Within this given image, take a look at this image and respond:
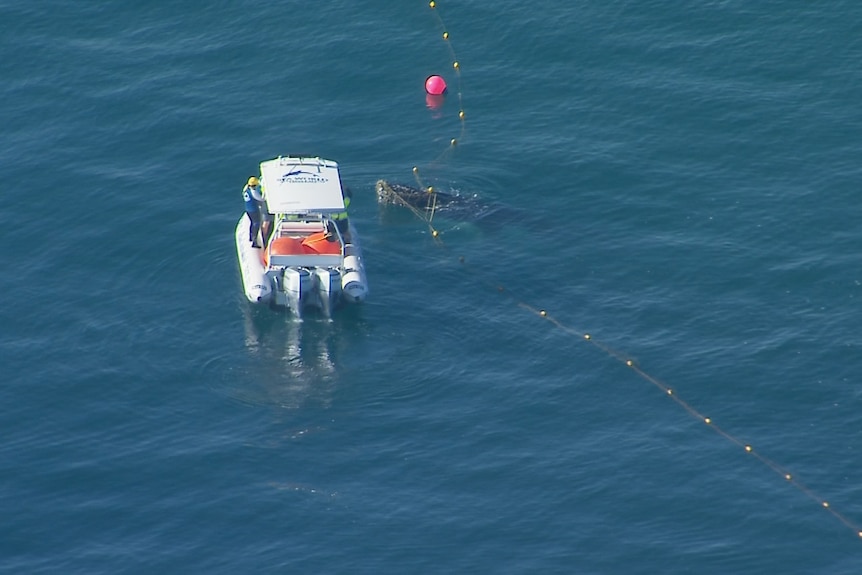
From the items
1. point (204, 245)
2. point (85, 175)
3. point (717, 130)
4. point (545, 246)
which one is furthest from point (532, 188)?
point (85, 175)

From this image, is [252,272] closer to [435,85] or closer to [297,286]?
[297,286]

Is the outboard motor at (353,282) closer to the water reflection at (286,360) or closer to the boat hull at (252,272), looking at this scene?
the water reflection at (286,360)

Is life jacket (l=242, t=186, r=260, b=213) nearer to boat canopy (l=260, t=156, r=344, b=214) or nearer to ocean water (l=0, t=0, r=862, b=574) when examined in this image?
boat canopy (l=260, t=156, r=344, b=214)

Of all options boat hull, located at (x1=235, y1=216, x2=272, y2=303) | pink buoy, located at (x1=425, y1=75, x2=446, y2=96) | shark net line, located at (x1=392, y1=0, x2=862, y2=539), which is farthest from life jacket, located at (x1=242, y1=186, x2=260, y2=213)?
pink buoy, located at (x1=425, y1=75, x2=446, y2=96)

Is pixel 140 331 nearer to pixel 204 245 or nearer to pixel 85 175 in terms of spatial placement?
pixel 204 245

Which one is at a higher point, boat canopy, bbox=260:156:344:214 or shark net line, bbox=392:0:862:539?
boat canopy, bbox=260:156:344:214

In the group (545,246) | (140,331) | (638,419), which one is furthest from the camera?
(545,246)

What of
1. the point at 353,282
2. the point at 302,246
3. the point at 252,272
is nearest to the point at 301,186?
the point at 302,246
